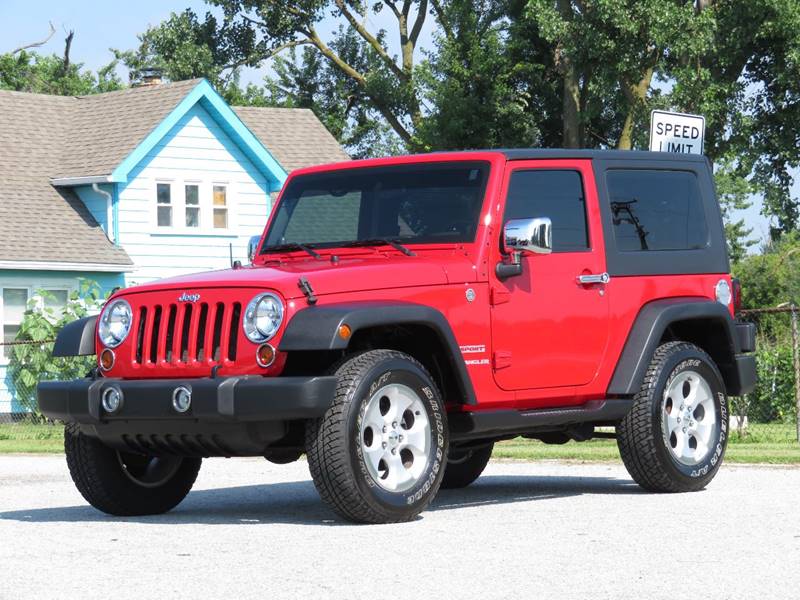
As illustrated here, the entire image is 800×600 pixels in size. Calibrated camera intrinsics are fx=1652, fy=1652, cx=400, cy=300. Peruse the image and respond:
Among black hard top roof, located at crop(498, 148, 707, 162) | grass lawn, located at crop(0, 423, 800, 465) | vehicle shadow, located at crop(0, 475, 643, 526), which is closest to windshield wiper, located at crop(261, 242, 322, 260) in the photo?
black hard top roof, located at crop(498, 148, 707, 162)

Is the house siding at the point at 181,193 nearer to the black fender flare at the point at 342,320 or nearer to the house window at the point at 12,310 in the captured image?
the house window at the point at 12,310

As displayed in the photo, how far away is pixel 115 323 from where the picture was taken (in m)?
9.89

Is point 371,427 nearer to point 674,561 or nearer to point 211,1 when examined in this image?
point 674,561

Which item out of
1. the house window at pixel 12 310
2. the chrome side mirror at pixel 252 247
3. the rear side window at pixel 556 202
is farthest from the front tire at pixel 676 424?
the house window at pixel 12 310

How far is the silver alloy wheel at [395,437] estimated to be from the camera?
9.30 m

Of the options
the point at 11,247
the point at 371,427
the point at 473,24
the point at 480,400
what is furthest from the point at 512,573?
the point at 473,24

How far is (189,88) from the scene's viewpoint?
114ft

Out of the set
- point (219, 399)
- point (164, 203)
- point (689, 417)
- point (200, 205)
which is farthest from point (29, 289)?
point (219, 399)

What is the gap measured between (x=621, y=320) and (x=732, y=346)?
1208mm

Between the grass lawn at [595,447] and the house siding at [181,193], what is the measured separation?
11.4 m

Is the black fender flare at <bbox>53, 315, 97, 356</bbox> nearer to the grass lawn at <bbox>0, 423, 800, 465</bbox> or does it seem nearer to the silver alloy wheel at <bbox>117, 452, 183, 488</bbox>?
the silver alloy wheel at <bbox>117, 452, 183, 488</bbox>

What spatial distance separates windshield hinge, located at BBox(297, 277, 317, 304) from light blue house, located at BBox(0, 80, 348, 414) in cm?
2250

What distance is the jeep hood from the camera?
9.30m

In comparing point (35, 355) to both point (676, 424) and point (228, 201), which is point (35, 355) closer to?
point (228, 201)
